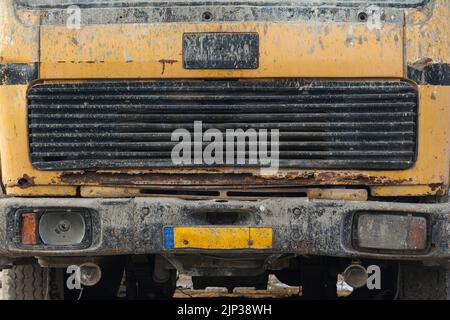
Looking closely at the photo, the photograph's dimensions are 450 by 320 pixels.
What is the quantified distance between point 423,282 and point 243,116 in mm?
1651

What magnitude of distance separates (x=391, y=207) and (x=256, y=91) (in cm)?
93

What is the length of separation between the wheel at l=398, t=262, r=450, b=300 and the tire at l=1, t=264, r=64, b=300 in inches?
89.4

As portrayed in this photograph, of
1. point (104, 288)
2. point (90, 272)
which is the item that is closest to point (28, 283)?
point (104, 288)

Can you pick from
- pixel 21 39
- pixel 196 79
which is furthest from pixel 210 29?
pixel 21 39

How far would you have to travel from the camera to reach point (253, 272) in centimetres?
596

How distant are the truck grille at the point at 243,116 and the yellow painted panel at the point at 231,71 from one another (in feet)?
0.19

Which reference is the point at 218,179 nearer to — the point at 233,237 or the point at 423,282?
the point at 233,237

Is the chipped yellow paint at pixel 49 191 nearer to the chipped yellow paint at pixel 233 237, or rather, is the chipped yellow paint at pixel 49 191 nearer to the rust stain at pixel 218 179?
the rust stain at pixel 218 179

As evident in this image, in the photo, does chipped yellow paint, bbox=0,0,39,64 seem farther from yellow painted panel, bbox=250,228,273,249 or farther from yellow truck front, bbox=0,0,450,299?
yellow painted panel, bbox=250,228,273,249

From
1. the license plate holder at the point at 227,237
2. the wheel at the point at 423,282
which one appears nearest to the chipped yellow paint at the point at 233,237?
the license plate holder at the point at 227,237

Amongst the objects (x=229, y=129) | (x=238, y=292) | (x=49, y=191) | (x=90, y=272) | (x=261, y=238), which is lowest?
(x=238, y=292)

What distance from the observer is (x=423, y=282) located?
6.18 meters

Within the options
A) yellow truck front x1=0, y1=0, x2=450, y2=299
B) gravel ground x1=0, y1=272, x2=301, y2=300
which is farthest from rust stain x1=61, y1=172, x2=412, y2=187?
gravel ground x1=0, y1=272, x2=301, y2=300

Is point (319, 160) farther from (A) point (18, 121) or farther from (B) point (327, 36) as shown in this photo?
(A) point (18, 121)
